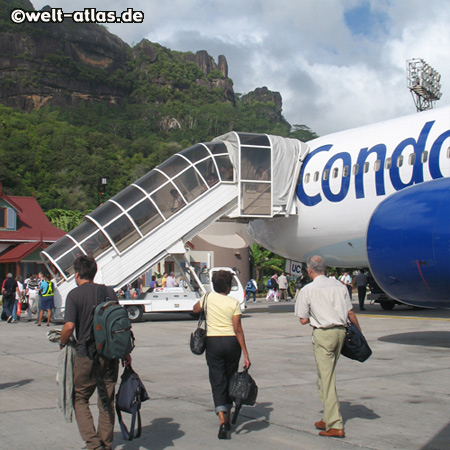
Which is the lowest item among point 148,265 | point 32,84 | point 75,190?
point 148,265

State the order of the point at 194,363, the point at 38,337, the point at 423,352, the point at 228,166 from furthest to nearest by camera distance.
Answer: the point at 228,166 → the point at 38,337 → the point at 423,352 → the point at 194,363

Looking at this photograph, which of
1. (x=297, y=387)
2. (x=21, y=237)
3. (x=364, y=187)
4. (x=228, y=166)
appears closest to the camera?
(x=297, y=387)

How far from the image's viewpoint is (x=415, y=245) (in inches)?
384

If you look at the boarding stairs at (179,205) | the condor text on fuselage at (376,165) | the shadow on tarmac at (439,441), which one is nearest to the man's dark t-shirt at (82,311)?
the shadow on tarmac at (439,441)

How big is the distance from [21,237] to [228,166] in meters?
29.8

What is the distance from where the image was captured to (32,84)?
6137 inches

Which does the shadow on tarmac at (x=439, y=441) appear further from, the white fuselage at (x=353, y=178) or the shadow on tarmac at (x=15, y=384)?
the white fuselage at (x=353, y=178)

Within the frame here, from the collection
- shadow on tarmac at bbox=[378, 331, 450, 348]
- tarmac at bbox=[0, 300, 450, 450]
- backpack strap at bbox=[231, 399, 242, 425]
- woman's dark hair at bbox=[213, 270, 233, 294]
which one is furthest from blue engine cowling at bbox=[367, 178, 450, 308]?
backpack strap at bbox=[231, 399, 242, 425]

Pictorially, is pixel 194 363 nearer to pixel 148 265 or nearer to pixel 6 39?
pixel 148 265

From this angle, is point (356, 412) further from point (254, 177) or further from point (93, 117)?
point (93, 117)

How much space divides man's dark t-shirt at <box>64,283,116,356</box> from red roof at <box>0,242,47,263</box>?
1504 inches

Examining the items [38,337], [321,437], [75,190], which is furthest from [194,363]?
[75,190]

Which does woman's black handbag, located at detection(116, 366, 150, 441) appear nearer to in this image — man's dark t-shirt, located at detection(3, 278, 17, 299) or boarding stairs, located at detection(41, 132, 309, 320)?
boarding stairs, located at detection(41, 132, 309, 320)

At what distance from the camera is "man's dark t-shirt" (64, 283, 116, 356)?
517 cm
